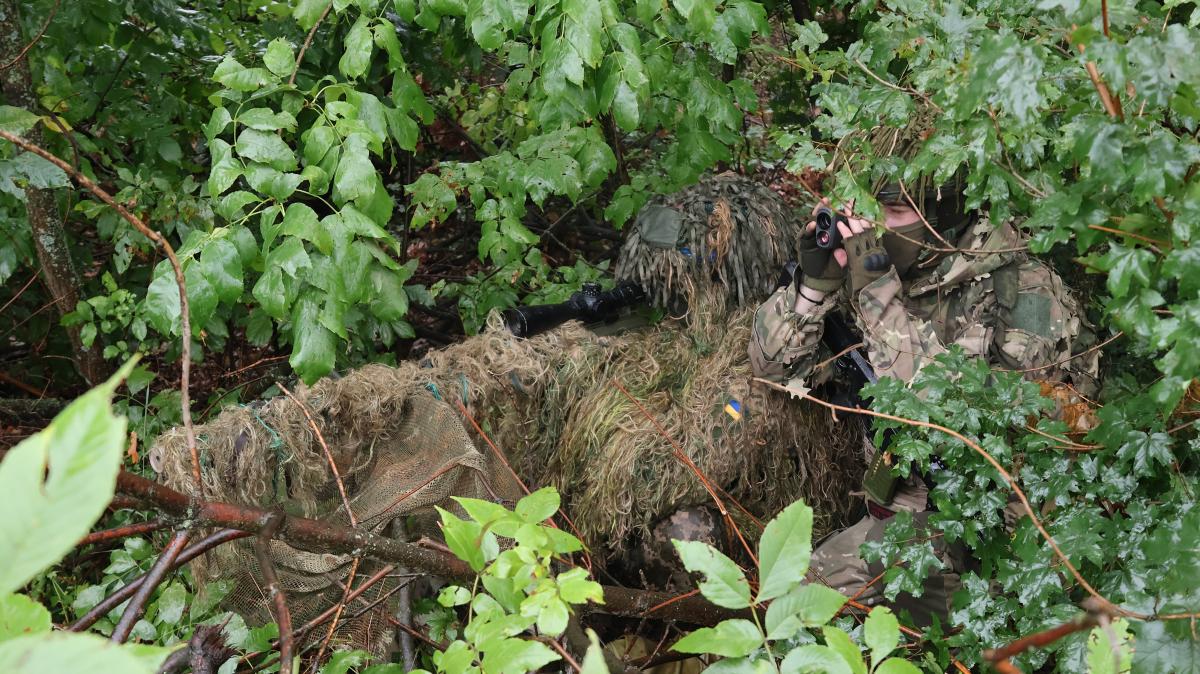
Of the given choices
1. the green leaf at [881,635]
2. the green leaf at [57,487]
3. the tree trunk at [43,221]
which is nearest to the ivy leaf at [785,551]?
the green leaf at [881,635]

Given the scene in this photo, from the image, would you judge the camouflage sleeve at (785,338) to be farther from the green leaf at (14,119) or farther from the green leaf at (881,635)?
the green leaf at (14,119)

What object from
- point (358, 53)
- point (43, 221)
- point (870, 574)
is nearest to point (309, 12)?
point (358, 53)

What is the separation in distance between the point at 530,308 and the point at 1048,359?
161 cm

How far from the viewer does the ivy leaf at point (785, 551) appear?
926mm

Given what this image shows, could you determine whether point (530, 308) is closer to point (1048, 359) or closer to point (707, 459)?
point (707, 459)

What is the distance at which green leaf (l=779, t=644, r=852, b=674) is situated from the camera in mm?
923

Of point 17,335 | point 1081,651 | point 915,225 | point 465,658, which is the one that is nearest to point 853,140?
point 915,225

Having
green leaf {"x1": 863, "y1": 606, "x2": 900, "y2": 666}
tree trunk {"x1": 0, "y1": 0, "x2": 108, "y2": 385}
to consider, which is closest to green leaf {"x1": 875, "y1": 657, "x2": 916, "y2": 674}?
green leaf {"x1": 863, "y1": 606, "x2": 900, "y2": 666}

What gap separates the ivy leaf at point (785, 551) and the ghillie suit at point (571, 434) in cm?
133

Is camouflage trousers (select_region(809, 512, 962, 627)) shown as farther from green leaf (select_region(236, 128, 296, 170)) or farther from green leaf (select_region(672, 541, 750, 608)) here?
green leaf (select_region(236, 128, 296, 170))

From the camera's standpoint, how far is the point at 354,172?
2.14m

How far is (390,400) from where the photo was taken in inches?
92.7

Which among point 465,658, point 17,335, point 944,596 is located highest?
point 465,658

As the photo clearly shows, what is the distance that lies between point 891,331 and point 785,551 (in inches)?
72.8
